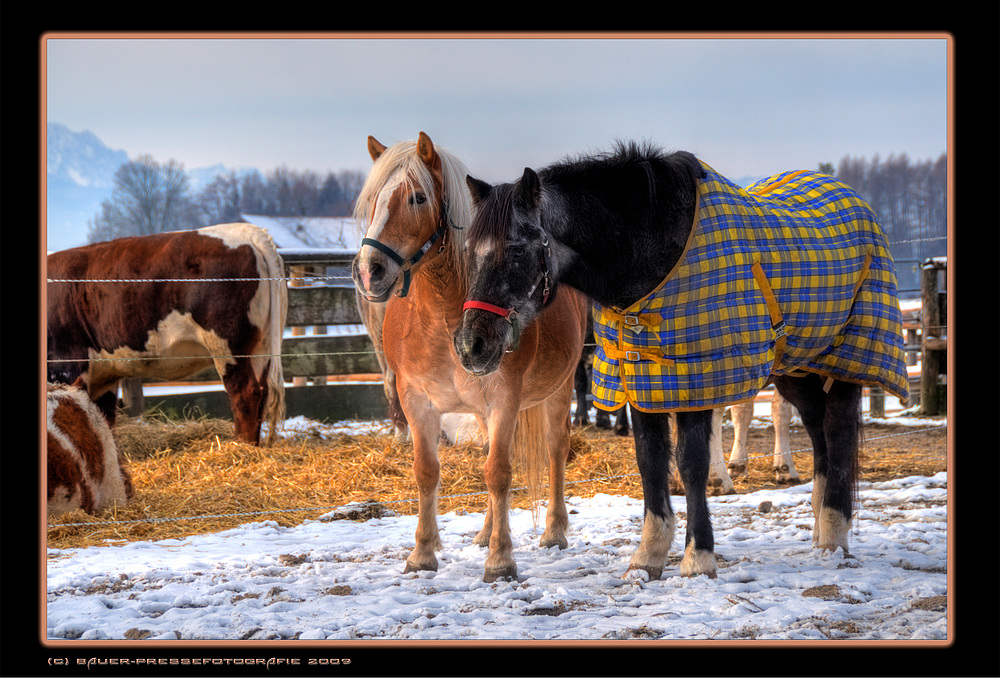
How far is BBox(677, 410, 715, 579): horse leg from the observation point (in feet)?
9.48

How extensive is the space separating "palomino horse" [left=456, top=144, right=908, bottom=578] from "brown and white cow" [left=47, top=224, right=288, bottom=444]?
3.59m

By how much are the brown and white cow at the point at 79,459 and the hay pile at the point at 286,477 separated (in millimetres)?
91

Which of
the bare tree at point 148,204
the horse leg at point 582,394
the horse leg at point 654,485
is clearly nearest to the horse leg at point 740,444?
the horse leg at point 582,394

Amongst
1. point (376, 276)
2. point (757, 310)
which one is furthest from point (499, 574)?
point (757, 310)

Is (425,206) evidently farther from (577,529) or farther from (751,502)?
(751,502)

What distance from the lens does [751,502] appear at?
14.3 feet

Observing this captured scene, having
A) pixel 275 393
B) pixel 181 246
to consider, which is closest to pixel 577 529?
pixel 275 393

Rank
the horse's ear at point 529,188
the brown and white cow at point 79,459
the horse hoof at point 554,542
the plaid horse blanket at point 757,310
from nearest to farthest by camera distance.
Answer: the horse's ear at point 529,188
the plaid horse blanket at point 757,310
the horse hoof at point 554,542
the brown and white cow at point 79,459

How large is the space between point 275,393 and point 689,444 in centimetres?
402

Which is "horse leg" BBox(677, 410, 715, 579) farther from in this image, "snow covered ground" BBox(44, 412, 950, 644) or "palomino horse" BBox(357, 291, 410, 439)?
"palomino horse" BBox(357, 291, 410, 439)

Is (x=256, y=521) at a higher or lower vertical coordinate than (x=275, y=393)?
lower

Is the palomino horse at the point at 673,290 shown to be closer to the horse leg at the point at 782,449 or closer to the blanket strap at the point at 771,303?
the blanket strap at the point at 771,303

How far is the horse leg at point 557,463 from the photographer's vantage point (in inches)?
143

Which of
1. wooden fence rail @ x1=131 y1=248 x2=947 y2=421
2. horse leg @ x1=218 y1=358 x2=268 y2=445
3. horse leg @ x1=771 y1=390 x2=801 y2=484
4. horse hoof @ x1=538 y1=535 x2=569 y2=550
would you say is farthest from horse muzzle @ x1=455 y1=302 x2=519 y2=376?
wooden fence rail @ x1=131 y1=248 x2=947 y2=421
